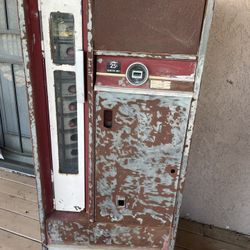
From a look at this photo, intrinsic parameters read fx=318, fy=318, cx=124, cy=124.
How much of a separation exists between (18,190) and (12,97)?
2.20 feet

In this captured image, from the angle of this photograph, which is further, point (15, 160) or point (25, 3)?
point (15, 160)

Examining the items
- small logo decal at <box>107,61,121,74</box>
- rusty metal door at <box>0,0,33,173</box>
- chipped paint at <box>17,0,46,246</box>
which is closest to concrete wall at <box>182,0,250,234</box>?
small logo decal at <box>107,61,121,74</box>

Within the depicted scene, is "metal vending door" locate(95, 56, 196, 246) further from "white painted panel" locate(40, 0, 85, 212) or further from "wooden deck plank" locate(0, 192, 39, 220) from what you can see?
"wooden deck plank" locate(0, 192, 39, 220)

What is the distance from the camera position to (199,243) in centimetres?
195

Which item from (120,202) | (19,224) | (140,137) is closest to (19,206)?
(19,224)

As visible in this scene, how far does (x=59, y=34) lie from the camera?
1.12 meters

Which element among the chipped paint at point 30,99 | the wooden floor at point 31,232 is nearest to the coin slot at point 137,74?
the chipped paint at point 30,99

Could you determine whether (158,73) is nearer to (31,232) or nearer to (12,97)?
(31,232)

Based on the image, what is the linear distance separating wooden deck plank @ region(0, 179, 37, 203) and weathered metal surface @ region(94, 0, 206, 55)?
1.49 m

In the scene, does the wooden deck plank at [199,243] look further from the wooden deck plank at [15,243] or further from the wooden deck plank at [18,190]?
the wooden deck plank at [18,190]

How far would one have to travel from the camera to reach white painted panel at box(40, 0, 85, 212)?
1.08 metres

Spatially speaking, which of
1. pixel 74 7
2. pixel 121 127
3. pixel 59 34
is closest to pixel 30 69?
pixel 59 34

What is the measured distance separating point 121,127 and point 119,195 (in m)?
0.32

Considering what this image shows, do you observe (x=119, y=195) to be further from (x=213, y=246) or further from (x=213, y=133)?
(x=213, y=246)
